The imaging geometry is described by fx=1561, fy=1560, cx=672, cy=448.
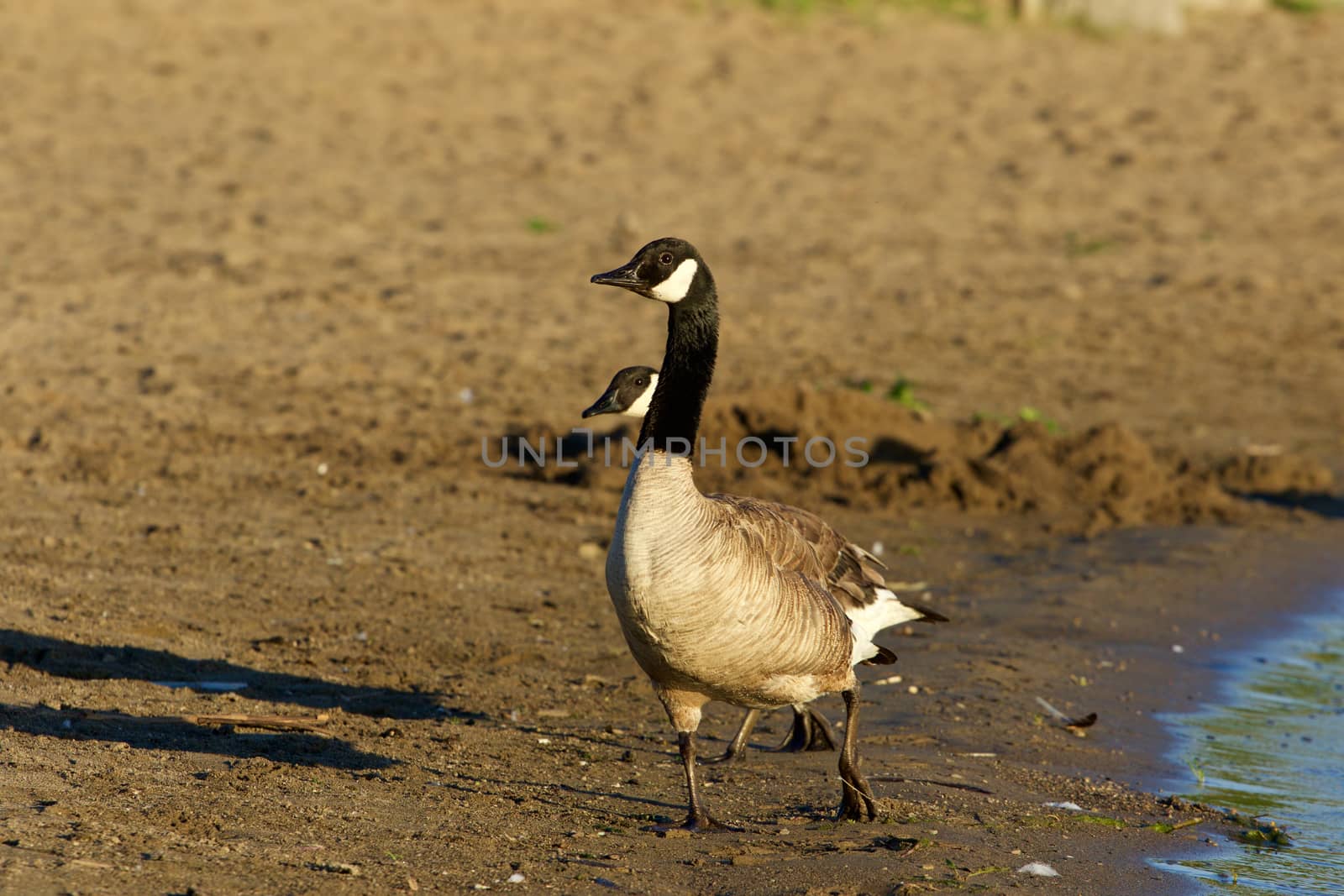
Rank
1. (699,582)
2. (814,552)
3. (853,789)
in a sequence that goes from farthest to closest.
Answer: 1. (814,552)
2. (853,789)
3. (699,582)

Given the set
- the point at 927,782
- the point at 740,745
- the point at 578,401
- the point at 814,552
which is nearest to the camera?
the point at 814,552

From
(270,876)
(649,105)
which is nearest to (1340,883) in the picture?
(270,876)

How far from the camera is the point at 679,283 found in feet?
16.9

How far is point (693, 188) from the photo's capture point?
591 inches

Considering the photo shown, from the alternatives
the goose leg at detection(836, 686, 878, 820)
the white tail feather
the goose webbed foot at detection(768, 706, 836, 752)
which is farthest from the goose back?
the goose webbed foot at detection(768, 706, 836, 752)

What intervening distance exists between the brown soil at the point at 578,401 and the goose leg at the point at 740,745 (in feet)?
0.23

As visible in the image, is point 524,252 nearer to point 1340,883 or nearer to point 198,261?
point 198,261

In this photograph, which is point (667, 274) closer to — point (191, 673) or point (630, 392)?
point (630, 392)

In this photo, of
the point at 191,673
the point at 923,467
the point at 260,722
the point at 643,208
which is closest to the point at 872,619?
the point at 260,722

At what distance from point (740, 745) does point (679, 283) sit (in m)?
1.86

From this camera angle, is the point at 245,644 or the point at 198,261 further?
the point at 198,261

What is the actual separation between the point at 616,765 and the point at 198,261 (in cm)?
780

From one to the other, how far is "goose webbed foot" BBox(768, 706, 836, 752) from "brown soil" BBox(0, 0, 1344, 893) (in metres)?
0.17

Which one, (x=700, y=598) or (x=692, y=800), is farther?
(x=692, y=800)
